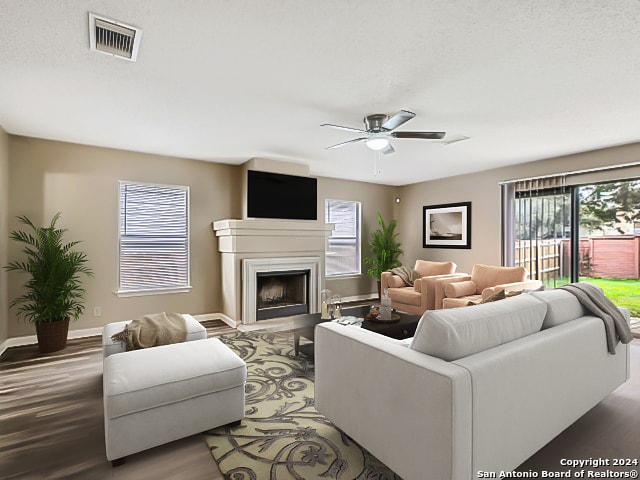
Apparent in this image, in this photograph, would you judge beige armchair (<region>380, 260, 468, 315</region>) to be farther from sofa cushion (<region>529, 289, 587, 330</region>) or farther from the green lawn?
sofa cushion (<region>529, 289, 587, 330</region>)

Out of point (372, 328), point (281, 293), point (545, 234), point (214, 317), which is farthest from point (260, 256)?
point (545, 234)

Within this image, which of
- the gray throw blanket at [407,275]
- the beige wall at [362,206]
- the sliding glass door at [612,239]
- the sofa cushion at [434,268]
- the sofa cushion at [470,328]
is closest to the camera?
the sofa cushion at [470,328]

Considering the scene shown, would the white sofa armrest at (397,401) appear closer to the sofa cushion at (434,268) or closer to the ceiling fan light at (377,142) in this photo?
the ceiling fan light at (377,142)

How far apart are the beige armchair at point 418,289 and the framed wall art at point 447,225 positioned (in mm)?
829

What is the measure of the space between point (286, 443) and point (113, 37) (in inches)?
104

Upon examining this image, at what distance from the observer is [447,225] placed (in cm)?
639

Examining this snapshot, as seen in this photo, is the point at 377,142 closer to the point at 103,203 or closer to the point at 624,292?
the point at 103,203

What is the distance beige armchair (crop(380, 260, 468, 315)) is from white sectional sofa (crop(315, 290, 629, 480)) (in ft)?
9.11

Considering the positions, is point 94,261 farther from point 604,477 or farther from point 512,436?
point 604,477

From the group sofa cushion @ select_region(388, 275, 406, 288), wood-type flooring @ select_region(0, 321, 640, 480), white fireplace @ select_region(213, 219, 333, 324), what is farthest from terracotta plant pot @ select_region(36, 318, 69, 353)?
sofa cushion @ select_region(388, 275, 406, 288)

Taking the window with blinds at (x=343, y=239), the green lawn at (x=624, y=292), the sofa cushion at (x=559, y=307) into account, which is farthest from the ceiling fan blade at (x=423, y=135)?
the green lawn at (x=624, y=292)

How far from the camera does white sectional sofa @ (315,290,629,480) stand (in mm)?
1343

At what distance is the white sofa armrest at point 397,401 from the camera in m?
1.30

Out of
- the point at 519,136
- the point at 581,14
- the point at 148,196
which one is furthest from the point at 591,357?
the point at 148,196
